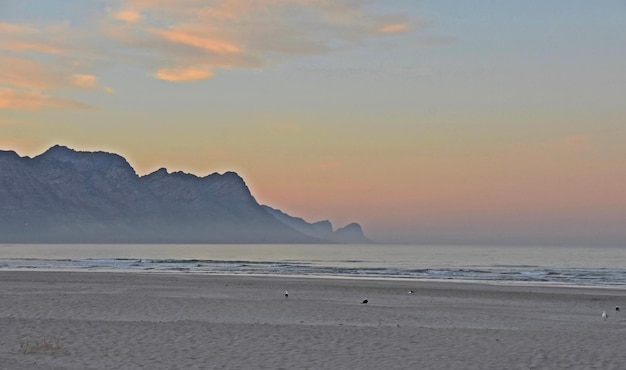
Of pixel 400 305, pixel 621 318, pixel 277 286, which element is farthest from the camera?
pixel 277 286

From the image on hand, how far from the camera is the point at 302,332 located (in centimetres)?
1881

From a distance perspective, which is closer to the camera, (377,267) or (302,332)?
(302,332)

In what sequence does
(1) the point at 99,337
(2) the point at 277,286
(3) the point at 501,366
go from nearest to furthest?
(3) the point at 501,366 < (1) the point at 99,337 < (2) the point at 277,286

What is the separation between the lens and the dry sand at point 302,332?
48.0 ft

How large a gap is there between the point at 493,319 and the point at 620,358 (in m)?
8.31

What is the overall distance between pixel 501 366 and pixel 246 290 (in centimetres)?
2348

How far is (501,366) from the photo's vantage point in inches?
559

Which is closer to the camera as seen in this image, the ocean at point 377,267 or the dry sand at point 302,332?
the dry sand at point 302,332

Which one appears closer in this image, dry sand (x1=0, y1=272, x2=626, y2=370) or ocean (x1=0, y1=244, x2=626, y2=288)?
dry sand (x1=0, y1=272, x2=626, y2=370)

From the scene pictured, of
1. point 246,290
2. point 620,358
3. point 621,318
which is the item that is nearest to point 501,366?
point 620,358

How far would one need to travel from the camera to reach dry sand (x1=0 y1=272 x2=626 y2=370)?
1463 cm

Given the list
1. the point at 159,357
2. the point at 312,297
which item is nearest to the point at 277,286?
the point at 312,297

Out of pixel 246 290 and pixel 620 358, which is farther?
pixel 246 290

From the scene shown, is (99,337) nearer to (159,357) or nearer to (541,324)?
(159,357)
